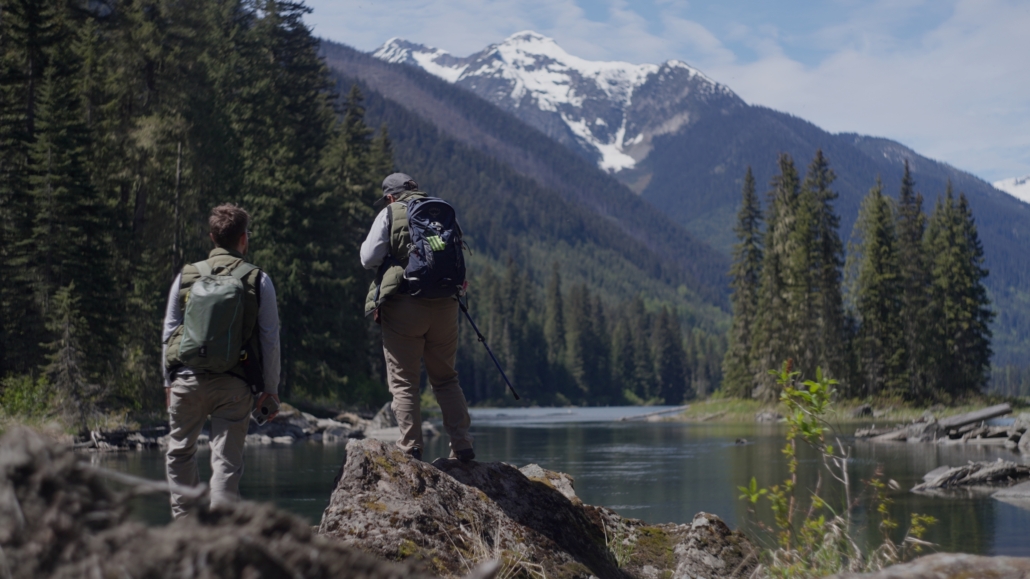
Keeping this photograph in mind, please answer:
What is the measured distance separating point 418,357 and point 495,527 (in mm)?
1187

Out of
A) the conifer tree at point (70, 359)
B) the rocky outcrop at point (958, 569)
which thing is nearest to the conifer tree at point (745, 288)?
the conifer tree at point (70, 359)

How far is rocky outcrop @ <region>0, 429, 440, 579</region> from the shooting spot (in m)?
1.81

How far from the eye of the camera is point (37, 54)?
2742cm

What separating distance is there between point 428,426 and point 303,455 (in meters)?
9.47

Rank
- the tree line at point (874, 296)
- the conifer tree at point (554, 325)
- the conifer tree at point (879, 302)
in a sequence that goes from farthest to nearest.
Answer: the conifer tree at point (554, 325), the tree line at point (874, 296), the conifer tree at point (879, 302)

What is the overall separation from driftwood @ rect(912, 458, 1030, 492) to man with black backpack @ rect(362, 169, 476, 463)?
1166 cm

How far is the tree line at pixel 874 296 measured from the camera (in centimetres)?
5097

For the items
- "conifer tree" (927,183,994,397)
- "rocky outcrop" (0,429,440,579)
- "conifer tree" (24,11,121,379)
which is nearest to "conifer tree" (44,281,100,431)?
"conifer tree" (24,11,121,379)

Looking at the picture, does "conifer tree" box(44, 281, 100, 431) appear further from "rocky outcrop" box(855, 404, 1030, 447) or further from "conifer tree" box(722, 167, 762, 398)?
"conifer tree" box(722, 167, 762, 398)

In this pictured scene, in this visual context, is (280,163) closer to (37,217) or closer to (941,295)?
(37,217)

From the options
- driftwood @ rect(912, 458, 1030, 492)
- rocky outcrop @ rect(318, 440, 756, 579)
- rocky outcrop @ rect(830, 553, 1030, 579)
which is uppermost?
rocky outcrop @ rect(830, 553, 1030, 579)

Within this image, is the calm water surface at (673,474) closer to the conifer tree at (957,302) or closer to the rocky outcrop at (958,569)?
the rocky outcrop at (958,569)

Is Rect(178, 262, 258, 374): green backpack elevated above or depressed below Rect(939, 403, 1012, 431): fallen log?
above

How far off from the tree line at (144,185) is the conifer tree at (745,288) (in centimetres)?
2807
